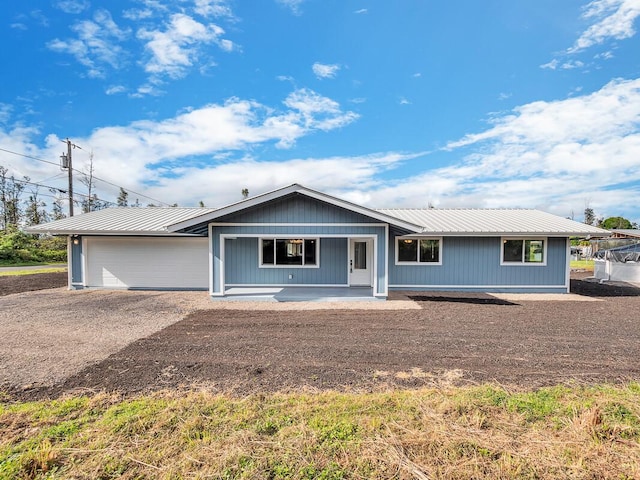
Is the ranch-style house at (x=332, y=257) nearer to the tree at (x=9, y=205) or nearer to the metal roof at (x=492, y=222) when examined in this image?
the metal roof at (x=492, y=222)

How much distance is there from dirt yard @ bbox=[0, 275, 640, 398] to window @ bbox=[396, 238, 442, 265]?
316 cm

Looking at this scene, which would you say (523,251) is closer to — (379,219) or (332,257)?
(379,219)

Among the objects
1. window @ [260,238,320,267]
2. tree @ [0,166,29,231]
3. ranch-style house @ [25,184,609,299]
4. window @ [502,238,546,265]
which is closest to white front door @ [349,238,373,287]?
ranch-style house @ [25,184,609,299]

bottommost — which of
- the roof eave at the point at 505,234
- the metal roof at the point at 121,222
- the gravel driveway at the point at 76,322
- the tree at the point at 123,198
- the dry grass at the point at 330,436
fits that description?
the gravel driveway at the point at 76,322

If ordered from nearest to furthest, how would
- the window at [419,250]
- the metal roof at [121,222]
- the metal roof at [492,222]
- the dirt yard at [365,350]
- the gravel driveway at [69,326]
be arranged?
the dirt yard at [365,350] → the gravel driveway at [69,326] → the metal roof at [492,222] → the metal roof at [121,222] → the window at [419,250]

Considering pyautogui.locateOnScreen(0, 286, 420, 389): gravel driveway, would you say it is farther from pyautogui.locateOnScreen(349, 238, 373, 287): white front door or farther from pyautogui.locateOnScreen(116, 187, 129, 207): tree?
pyautogui.locateOnScreen(116, 187, 129, 207): tree

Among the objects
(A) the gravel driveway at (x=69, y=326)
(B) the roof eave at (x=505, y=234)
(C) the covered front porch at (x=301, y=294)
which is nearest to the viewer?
(A) the gravel driveway at (x=69, y=326)

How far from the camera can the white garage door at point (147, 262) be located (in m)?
11.8

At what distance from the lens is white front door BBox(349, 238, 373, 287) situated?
11469 mm

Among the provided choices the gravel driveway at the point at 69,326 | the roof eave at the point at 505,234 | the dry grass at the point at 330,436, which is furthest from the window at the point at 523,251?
the gravel driveway at the point at 69,326

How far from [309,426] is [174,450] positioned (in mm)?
1184

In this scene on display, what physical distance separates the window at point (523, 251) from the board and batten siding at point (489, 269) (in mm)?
171

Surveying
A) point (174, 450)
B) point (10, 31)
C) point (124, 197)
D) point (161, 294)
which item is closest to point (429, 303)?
point (174, 450)

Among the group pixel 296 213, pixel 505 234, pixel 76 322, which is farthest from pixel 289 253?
pixel 505 234
